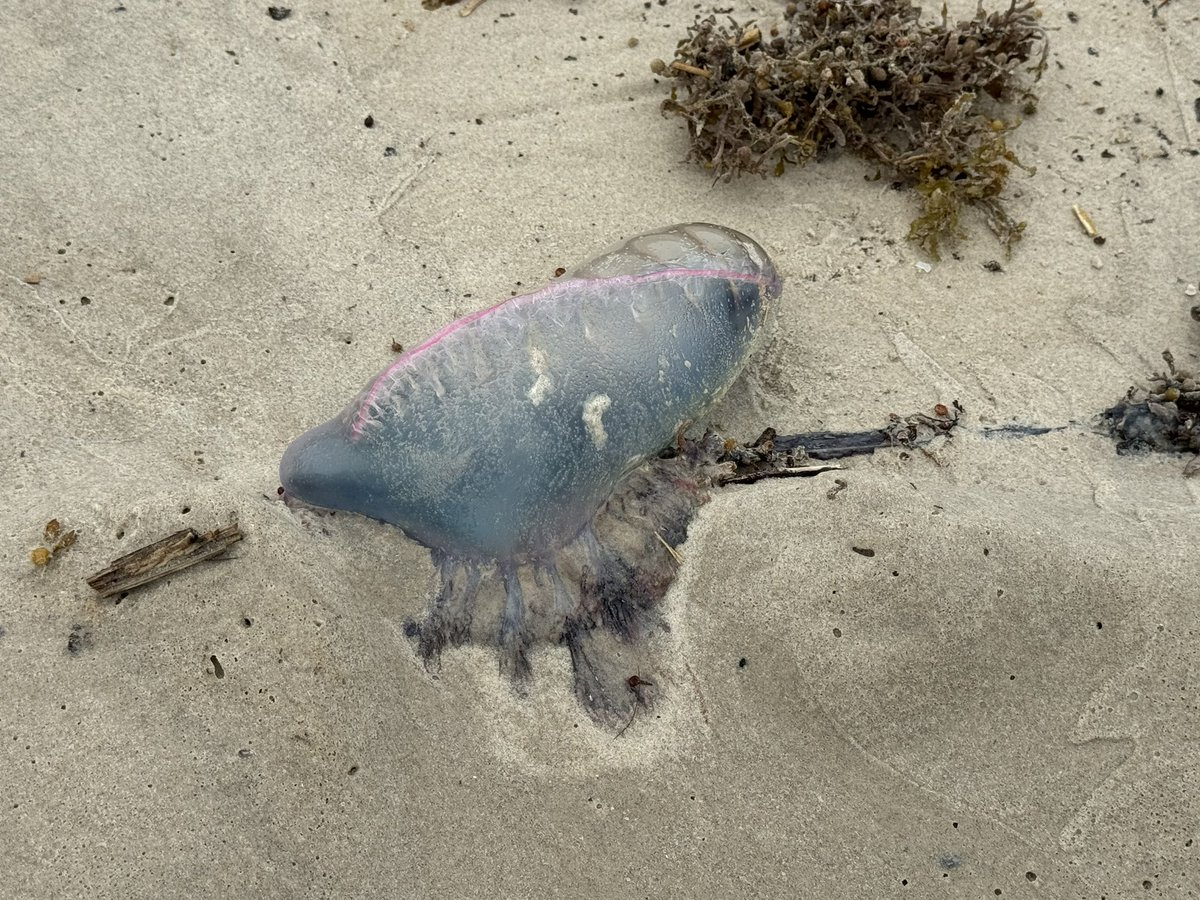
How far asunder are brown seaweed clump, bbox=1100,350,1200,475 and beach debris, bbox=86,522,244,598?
2.65 metres

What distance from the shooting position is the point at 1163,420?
109 inches

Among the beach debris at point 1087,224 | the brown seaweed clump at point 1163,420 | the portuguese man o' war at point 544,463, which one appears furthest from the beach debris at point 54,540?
the beach debris at point 1087,224

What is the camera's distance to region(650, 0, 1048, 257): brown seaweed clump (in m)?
3.31

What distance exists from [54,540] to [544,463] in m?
1.26

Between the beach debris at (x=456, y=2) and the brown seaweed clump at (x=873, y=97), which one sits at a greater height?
the beach debris at (x=456, y=2)

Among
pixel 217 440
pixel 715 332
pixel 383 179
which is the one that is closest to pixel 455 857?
pixel 217 440

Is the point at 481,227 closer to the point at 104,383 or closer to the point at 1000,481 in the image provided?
the point at 104,383

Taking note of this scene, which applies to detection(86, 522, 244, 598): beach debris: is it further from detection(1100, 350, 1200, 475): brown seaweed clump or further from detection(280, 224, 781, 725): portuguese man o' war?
detection(1100, 350, 1200, 475): brown seaweed clump

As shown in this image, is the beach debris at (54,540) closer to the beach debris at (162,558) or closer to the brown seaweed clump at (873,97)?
the beach debris at (162,558)

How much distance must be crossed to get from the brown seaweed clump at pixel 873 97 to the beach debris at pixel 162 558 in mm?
2209

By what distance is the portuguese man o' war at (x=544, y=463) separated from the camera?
2297 mm

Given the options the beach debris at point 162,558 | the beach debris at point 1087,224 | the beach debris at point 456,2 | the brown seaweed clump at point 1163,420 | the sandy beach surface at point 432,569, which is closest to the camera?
the sandy beach surface at point 432,569

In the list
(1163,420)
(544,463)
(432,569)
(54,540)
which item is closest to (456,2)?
(544,463)

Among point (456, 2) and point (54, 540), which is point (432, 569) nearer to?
point (54, 540)
